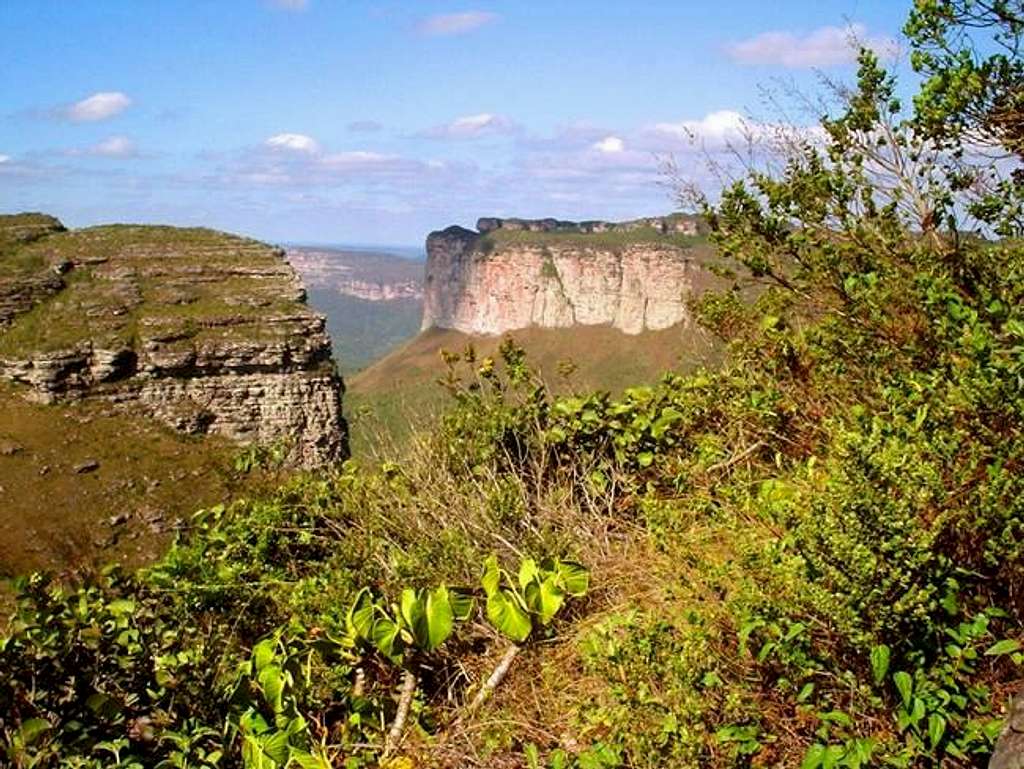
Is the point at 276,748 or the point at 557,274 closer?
the point at 276,748

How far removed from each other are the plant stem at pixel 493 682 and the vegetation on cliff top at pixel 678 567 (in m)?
0.03

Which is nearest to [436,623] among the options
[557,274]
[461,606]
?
[461,606]

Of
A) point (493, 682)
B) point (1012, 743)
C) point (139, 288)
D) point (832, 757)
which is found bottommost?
point (493, 682)

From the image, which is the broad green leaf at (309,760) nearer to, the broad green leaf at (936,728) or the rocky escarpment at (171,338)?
the broad green leaf at (936,728)

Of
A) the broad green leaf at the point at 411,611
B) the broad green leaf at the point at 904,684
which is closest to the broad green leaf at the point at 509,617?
the broad green leaf at the point at 411,611

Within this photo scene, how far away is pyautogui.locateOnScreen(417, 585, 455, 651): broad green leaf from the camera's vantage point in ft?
12.6

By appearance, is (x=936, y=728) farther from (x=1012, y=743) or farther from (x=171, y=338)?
(x=171, y=338)

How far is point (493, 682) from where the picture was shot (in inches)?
149

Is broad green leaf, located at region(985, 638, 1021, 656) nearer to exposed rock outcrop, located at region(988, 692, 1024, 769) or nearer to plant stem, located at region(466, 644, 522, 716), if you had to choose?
exposed rock outcrop, located at region(988, 692, 1024, 769)

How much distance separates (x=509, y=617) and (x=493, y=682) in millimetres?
273

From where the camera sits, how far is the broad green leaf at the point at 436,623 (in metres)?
3.83

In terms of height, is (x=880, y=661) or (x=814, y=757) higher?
(x=880, y=661)

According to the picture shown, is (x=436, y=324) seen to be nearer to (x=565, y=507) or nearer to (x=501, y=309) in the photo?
(x=501, y=309)

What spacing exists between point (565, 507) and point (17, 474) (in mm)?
46818
